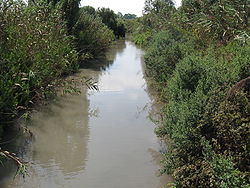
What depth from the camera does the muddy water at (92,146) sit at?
5176 millimetres

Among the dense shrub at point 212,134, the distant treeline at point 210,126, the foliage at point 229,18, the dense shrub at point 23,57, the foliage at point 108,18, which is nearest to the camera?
the dense shrub at point 212,134

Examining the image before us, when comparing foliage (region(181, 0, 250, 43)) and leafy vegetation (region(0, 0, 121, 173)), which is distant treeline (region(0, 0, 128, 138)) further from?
foliage (region(181, 0, 250, 43))

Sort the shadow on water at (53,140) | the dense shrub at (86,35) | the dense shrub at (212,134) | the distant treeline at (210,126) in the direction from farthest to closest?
the dense shrub at (86,35) < the shadow on water at (53,140) < the distant treeline at (210,126) < the dense shrub at (212,134)

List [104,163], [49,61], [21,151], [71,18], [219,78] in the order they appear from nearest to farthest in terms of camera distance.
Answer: [219,78] → [104,163] → [21,151] → [49,61] → [71,18]

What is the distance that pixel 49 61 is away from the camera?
28.6 ft

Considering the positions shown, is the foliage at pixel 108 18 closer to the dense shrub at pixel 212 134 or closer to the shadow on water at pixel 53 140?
the shadow on water at pixel 53 140

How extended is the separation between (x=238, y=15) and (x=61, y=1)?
934 centimetres

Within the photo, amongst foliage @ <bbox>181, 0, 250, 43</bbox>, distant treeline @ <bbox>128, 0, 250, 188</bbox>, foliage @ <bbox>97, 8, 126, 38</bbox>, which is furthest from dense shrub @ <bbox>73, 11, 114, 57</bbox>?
foliage @ <bbox>97, 8, 126, 38</bbox>

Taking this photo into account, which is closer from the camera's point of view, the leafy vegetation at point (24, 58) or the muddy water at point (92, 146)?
the muddy water at point (92, 146)

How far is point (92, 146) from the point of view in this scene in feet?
21.3

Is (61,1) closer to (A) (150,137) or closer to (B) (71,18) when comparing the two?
(B) (71,18)

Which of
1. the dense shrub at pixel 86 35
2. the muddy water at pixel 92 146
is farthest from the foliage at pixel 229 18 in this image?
the dense shrub at pixel 86 35

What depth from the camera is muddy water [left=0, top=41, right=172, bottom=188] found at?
17.0 ft

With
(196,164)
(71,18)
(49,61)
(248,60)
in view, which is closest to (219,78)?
(248,60)
